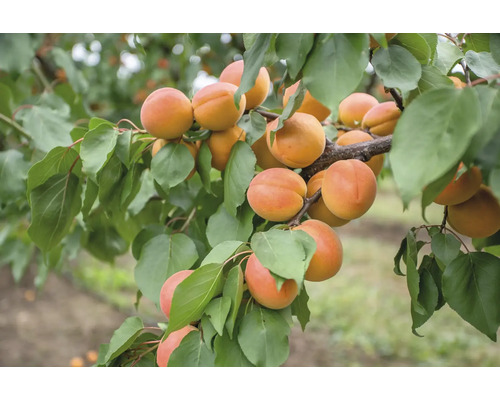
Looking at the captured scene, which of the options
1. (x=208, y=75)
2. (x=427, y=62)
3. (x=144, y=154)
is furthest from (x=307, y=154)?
(x=208, y=75)

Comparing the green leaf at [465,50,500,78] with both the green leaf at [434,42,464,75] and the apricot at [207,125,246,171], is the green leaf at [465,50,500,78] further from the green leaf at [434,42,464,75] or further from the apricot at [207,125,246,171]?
the apricot at [207,125,246,171]

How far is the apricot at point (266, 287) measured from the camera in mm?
521

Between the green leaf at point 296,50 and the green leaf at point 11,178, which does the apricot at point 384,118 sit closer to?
the green leaf at point 296,50

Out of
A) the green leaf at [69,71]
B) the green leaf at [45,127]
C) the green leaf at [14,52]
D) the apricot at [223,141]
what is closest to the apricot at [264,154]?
the apricot at [223,141]

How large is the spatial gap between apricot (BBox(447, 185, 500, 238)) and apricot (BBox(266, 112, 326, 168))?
19cm

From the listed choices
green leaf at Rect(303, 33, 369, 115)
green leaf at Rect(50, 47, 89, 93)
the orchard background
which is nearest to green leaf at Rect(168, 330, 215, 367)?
the orchard background

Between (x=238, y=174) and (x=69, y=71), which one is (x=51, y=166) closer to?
(x=238, y=174)

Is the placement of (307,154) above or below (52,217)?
above

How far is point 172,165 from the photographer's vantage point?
66 cm

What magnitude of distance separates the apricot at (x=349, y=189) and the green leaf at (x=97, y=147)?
0.99 ft

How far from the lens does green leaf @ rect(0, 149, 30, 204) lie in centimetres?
106

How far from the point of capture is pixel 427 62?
1.87 feet
